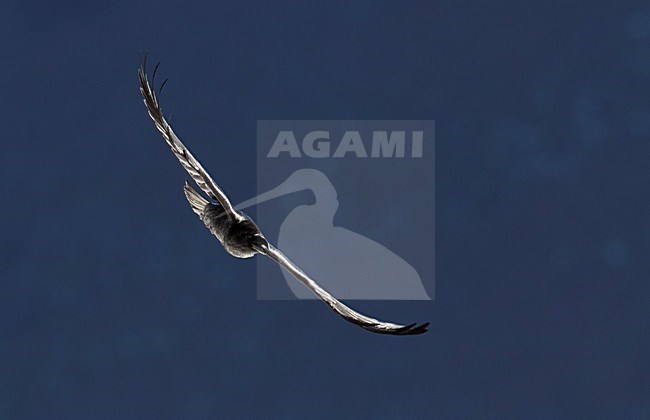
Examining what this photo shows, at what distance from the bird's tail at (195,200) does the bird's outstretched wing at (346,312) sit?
3.31 meters

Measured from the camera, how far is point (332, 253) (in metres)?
32.3

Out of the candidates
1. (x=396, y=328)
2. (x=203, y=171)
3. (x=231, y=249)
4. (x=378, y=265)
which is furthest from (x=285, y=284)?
(x=396, y=328)

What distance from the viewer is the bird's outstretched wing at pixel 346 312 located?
16109 mm

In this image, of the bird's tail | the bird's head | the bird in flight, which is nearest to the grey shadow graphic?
the bird's tail

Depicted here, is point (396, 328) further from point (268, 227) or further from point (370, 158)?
point (370, 158)

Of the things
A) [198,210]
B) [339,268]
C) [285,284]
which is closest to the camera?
[198,210]

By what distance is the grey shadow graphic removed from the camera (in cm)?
2902

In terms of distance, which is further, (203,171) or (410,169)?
(410,169)

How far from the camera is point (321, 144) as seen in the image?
33125mm

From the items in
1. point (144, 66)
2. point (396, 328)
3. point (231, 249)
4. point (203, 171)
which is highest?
point (144, 66)

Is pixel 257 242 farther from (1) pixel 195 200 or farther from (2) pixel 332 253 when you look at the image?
(2) pixel 332 253

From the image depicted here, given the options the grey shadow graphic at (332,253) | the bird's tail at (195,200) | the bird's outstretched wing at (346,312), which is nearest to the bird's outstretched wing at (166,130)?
the bird's outstretched wing at (346,312)

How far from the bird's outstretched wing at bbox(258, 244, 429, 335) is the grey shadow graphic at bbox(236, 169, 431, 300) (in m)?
7.02

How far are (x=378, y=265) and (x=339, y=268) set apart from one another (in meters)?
1.50
